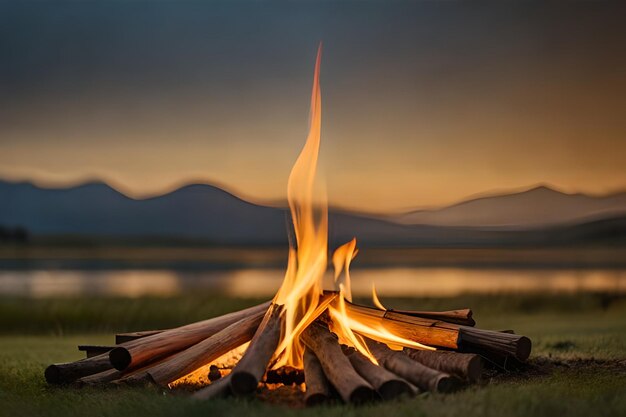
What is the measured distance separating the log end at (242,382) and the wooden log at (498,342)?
7.66 ft

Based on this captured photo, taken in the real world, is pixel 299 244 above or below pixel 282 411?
above

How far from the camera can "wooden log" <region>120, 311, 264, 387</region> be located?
275 inches

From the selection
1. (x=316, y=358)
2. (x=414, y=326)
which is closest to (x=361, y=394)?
(x=316, y=358)

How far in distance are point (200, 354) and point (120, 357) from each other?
773 millimetres

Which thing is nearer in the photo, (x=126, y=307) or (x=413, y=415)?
(x=413, y=415)

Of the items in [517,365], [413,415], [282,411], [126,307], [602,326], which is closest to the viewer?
[413,415]

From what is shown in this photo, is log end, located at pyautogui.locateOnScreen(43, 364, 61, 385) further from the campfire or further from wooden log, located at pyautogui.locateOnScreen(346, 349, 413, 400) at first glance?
wooden log, located at pyautogui.locateOnScreen(346, 349, 413, 400)

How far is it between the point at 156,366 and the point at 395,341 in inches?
97.2

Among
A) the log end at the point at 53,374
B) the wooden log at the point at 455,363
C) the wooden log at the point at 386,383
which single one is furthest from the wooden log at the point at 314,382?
the log end at the point at 53,374

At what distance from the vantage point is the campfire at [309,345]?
253 inches

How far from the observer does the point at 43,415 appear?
6262 millimetres

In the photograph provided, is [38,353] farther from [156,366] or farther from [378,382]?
[378,382]

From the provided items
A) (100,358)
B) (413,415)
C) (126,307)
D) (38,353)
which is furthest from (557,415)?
(126,307)

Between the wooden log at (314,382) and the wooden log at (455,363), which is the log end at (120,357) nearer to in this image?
the wooden log at (314,382)
